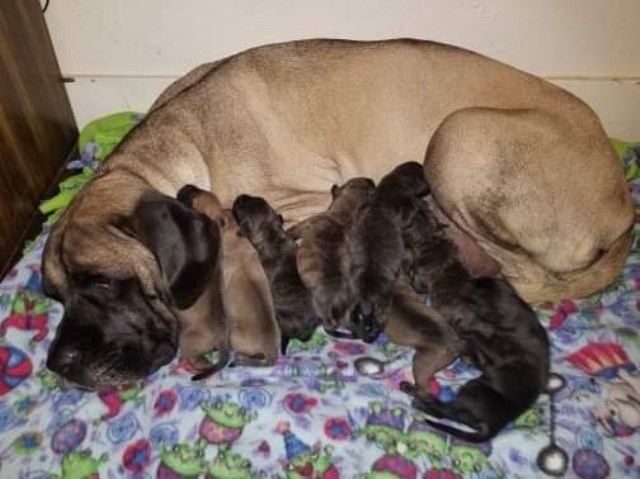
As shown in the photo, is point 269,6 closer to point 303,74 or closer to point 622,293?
point 303,74

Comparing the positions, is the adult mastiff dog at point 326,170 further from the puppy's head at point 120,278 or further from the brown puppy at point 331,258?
the brown puppy at point 331,258

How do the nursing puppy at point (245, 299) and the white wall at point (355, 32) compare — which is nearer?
the nursing puppy at point (245, 299)

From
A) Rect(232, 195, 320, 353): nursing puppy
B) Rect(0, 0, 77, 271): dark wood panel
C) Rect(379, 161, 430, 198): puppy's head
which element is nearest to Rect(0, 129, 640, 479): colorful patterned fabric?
Rect(232, 195, 320, 353): nursing puppy

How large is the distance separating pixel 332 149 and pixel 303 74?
1.03ft

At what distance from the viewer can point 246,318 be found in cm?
206

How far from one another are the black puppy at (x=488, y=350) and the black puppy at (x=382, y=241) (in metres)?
0.18

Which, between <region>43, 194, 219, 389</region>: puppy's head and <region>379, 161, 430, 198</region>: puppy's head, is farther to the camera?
<region>379, 161, 430, 198</region>: puppy's head

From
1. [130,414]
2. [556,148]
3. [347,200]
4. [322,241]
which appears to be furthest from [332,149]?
[130,414]

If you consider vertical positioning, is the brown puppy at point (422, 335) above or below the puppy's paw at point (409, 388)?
above

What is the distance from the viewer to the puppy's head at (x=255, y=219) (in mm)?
2275

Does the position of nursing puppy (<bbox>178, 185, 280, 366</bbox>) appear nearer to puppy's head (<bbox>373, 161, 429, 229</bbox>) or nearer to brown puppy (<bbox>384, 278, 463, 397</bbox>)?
brown puppy (<bbox>384, 278, 463, 397</bbox>)

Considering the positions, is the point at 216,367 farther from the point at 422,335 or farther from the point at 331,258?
the point at 422,335

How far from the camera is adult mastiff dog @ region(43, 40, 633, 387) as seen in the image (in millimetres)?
1941

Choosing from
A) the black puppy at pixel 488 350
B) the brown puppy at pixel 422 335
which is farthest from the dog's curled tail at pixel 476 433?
the brown puppy at pixel 422 335
